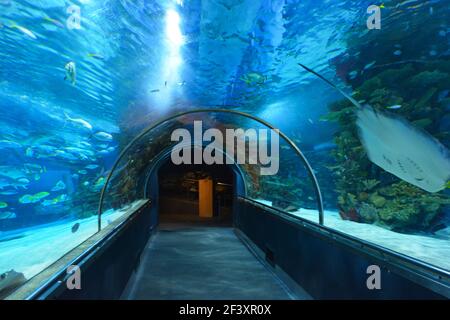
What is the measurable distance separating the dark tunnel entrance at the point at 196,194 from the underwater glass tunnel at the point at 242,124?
7.58 m

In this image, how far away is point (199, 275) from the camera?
23.1 feet

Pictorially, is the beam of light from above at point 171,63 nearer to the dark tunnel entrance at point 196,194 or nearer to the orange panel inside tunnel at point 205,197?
the dark tunnel entrance at point 196,194

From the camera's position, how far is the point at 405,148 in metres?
5.09

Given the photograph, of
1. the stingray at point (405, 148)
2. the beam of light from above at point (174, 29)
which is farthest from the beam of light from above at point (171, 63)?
the stingray at point (405, 148)

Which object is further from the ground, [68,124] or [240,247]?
[68,124]

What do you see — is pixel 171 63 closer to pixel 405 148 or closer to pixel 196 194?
pixel 405 148

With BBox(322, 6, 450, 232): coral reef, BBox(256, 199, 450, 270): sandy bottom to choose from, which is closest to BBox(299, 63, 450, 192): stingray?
BBox(322, 6, 450, 232): coral reef

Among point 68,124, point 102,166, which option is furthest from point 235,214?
point 68,124

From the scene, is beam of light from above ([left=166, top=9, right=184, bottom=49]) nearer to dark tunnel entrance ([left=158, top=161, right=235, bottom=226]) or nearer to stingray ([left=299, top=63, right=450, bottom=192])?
stingray ([left=299, top=63, right=450, bottom=192])

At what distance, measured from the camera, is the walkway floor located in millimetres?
5871

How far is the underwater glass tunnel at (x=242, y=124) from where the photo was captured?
4059 mm

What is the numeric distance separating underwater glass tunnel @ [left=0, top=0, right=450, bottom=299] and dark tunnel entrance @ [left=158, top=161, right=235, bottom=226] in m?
7.58
